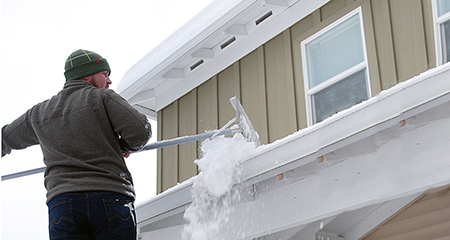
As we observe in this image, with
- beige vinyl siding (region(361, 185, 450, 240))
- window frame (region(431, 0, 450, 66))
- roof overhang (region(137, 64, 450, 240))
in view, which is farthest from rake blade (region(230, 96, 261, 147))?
window frame (region(431, 0, 450, 66))

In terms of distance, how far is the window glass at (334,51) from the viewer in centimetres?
480

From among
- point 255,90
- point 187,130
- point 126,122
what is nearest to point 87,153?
point 126,122

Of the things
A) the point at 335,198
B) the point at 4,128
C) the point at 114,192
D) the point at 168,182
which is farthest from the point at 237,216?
the point at 168,182

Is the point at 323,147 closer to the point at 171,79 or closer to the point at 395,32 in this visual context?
the point at 395,32

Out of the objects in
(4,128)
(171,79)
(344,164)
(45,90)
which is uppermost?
(45,90)

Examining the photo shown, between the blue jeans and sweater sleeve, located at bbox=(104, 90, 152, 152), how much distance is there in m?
0.31

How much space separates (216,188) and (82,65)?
1.03 m

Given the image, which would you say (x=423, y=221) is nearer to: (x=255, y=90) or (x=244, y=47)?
(x=255, y=90)

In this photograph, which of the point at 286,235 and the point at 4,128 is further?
the point at 286,235

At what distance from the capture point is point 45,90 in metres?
19.2

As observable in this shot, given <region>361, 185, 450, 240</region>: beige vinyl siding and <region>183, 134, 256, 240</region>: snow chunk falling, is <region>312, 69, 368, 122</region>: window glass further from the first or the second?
<region>183, 134, 256, 240</region>: snow chunk falling

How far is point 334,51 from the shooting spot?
499 centimetres

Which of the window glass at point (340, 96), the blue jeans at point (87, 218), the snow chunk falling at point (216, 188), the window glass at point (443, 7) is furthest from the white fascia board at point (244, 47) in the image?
the blue jeans at point (87, 218)

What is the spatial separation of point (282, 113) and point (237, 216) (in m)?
2.38
